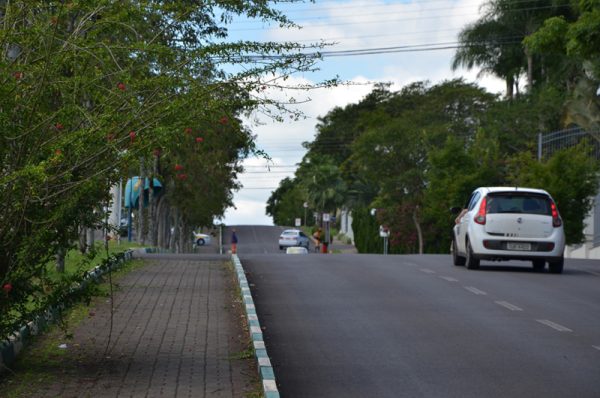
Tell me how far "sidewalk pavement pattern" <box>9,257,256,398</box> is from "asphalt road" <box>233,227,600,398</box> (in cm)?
52

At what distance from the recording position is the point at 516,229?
24.3 meters

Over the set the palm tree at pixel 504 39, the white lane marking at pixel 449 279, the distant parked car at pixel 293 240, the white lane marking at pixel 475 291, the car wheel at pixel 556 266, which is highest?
the palm tree at pixel 504 39

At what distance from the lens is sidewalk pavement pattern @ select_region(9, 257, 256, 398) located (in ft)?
32.2

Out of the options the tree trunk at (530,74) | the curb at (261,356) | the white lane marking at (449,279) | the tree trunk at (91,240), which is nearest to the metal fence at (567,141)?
the tree trunk at (91,240)

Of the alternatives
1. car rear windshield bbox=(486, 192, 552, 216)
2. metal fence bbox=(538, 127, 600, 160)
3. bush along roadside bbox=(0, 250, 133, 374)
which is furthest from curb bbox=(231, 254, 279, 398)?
metal fence bbox=(538, 127, 600, 160)

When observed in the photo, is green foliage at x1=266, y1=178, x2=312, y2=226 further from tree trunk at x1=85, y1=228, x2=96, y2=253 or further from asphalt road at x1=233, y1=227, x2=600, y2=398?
asphalt road at x1=233, y1=227, x2=600, y2=398

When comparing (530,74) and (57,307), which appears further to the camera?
(530,74)

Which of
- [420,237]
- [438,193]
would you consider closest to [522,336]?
[438,193]

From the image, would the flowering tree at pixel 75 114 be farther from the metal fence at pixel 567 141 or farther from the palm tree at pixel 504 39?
the palm tree at pixel 504 39

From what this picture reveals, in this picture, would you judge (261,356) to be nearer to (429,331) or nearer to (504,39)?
(429,331)

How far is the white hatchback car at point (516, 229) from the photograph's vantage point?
2430cm

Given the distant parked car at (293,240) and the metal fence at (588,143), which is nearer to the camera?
the metal fence at (588,143)

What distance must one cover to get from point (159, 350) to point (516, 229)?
1350cm

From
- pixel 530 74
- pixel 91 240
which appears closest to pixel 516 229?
pixel 91 240
